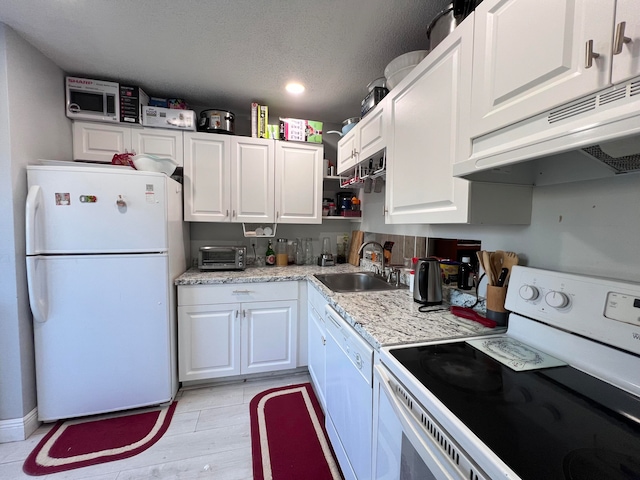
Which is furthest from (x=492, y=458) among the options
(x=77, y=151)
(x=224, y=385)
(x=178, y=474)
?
(x=77, y=151)

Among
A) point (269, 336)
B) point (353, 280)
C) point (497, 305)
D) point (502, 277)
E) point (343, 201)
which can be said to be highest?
point (343, 201)

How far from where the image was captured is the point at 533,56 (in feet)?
2.26

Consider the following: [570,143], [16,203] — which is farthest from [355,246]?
[16,203]

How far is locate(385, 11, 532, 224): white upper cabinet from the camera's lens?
0.94m


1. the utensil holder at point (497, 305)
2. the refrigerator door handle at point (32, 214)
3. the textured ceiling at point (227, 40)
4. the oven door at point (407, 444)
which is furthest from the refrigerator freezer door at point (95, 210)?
the utensil holder at point (497, 305)

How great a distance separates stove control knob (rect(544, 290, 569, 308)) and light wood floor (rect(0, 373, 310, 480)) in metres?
1.60

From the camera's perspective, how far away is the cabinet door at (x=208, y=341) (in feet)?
6.51

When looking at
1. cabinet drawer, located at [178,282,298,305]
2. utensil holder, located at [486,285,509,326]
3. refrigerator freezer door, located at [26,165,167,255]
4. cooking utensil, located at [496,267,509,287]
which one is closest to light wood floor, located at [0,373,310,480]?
cabinet drawer, located at [178,282,298,305]

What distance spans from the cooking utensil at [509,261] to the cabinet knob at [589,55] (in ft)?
2.30

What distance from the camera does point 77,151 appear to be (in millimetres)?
2025

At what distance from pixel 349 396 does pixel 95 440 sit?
1632mm

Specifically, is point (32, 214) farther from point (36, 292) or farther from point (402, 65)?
point (402, 65)

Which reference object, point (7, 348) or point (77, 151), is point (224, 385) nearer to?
point (7, 348)

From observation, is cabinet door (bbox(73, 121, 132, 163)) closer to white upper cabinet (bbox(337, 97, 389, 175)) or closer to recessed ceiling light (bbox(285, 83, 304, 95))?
recessed ceiling light (bbox(285, 83, 304, 95))
